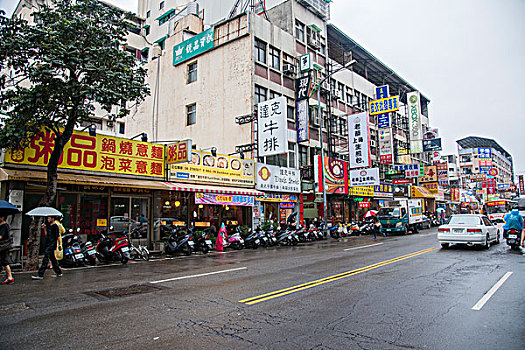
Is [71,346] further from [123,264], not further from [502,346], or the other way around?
[123,264]

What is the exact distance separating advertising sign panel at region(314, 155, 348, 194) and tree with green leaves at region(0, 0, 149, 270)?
16.8m

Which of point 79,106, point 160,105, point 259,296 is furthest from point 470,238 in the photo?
point 160,105

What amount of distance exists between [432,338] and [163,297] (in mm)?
4937

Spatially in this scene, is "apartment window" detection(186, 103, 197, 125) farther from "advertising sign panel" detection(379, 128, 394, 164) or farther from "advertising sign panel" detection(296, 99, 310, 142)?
"advertising sign panel" detection(379, 128, 394, 164)

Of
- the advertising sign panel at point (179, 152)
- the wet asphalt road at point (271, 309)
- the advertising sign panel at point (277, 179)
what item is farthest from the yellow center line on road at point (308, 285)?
the advertising sign panel at point (277, 179)

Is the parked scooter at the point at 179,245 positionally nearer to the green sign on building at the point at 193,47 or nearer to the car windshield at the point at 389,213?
the green sign on building at the point at 193,47

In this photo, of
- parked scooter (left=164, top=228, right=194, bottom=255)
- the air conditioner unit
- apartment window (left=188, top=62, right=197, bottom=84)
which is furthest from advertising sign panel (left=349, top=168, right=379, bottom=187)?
parked scooter (left=164, top=228, right=194, bottom=255)

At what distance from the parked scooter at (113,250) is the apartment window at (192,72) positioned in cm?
1795

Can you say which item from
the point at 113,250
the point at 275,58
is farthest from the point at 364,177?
the point at 113,250

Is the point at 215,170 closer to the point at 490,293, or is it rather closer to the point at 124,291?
the point at 124,291

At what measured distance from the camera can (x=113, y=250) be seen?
12.3m

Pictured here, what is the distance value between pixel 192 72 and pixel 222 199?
13.9 metres

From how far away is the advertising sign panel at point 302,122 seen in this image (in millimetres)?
24964

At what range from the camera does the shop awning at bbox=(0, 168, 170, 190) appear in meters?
12.0
